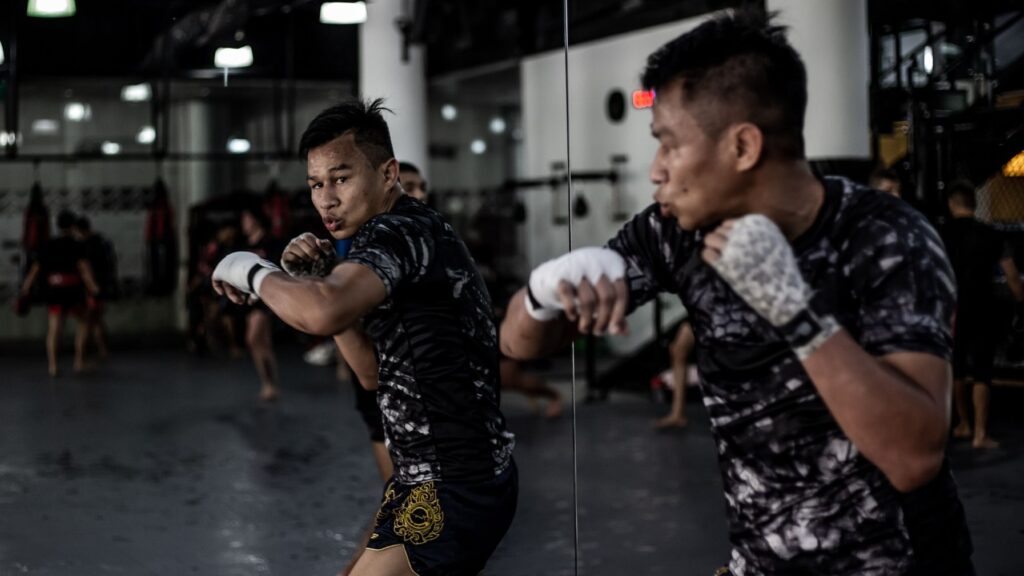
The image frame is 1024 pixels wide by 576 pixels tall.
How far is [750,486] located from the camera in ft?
4.81

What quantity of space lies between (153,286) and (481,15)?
482 cm

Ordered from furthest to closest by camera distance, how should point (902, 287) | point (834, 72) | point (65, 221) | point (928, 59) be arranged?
point (65, 221) < point (928, 59) < point (834, 72) < point (902, 287)

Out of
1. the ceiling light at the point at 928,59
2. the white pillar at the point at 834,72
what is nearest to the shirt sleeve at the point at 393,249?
the white pillar at the point at 834,72

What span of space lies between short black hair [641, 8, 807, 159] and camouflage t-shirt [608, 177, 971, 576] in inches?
4.6

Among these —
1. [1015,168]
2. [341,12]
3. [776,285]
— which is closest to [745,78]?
[776,285]

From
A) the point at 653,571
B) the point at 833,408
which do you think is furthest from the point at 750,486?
the point at 653,571

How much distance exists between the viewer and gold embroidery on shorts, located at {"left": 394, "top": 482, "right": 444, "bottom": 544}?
2.02 metres

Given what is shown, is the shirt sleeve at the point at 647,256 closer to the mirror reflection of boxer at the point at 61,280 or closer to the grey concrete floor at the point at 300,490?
the grey concrete floor at the point at 300,490

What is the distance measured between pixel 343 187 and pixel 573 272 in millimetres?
921

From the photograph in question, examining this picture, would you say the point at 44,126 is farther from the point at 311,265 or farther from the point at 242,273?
the point at 242,273

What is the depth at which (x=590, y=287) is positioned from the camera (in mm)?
1349

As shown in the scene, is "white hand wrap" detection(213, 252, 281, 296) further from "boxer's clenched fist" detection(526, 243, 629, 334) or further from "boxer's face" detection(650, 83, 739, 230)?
"boxer's face" detection(650, 83, 739, 230)

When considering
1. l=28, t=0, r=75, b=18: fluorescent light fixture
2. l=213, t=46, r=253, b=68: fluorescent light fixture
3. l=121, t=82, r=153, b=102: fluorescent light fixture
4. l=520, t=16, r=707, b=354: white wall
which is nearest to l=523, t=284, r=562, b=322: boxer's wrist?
l=28, t=0, r=75, b=18: fluorescent light fixture

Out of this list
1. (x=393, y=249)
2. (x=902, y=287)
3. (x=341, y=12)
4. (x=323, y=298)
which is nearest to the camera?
(x=902, y=287)
